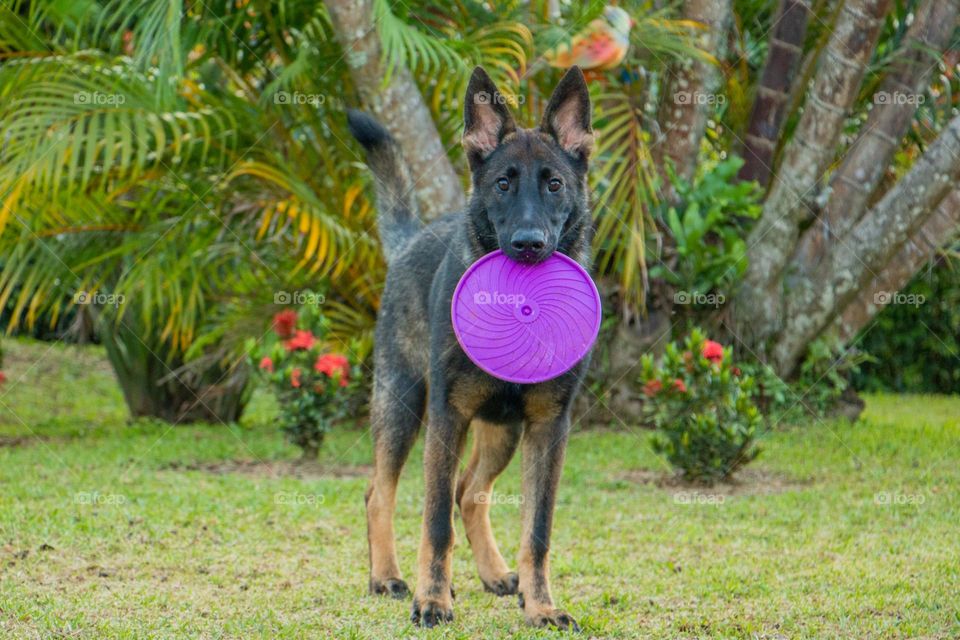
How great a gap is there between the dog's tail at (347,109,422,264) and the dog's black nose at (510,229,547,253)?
161 centimetres

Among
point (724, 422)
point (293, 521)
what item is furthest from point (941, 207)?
point (293, 521)

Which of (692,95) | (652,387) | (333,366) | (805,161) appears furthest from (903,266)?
(333,366)

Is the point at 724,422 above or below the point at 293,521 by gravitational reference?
above

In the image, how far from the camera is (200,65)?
961 centimetres

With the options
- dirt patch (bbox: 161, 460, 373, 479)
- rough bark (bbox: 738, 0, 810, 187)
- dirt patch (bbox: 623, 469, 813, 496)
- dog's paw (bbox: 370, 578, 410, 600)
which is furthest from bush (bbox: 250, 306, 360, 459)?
rough bark (bbox: 738, 0, 810, 187)

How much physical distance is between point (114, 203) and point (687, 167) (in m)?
4.84

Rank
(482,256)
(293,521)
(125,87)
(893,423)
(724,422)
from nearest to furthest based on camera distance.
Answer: (482,256) < (293,521) < (724,422) < (125,87) < (893,423)

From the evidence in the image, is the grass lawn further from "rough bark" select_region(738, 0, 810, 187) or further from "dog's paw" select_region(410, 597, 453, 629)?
"rough bark" select_region(738, 0, 810, 187)

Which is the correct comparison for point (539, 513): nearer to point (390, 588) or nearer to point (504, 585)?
point (504, 585)

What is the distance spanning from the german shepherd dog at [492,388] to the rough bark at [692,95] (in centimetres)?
514

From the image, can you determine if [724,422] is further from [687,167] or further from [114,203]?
[114,203]

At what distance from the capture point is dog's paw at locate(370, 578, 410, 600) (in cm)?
483

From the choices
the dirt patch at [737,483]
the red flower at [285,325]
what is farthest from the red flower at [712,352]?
the red flower at [285,325]

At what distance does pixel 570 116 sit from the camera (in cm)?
454
